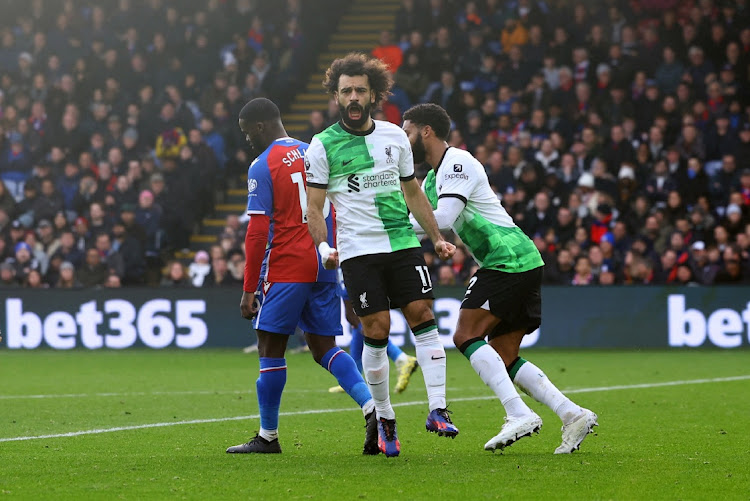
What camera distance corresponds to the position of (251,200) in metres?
7.83

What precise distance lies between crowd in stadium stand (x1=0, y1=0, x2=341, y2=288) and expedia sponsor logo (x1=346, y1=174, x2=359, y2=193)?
41.8ft

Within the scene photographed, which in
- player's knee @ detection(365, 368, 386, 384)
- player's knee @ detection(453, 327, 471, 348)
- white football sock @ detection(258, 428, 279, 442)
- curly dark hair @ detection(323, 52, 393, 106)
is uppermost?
curly dark hair @ detection(323, 52, 393, 106)

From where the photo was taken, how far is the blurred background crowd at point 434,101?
19391 millimetres

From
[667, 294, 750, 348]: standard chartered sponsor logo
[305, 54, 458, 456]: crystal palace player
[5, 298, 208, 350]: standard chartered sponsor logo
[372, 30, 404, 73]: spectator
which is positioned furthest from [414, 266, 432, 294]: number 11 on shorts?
[372, 30, 404, 73]: spectator

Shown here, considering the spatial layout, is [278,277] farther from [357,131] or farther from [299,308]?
[357,131]

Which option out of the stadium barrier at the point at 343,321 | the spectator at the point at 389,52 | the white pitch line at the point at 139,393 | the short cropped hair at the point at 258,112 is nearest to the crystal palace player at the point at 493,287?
the short cropped hair at the point at 258,112

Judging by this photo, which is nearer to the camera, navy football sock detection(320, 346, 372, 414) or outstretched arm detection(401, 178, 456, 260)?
outstretched arm detection(401, 178, 456, 260)

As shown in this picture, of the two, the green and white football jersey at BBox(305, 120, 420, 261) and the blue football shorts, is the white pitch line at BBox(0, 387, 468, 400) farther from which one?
the green and white football jersey at BBox(305, 120, 420, 261)

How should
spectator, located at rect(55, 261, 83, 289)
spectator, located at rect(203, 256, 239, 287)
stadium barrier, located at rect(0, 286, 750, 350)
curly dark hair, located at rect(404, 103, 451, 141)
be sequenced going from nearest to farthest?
1. curly dark hair, located at rect(404, 103, 451, 141)
2. stadium barrier, located at rect(0, 286, 750, 350)
3. spectator, located at rect(203, 256, 239, 287)
4. spectator, located at rect(55, 261, 83, 289)

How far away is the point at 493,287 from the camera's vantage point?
767 centimetres

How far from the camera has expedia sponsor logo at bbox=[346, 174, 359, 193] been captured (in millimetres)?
7332

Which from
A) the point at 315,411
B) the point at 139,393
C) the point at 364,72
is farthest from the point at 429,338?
the point at 139,393

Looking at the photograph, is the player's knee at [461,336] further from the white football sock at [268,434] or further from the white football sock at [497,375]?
Result: the white football sock at [268,434]

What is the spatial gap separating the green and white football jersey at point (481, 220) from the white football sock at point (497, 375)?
533 millimetres
